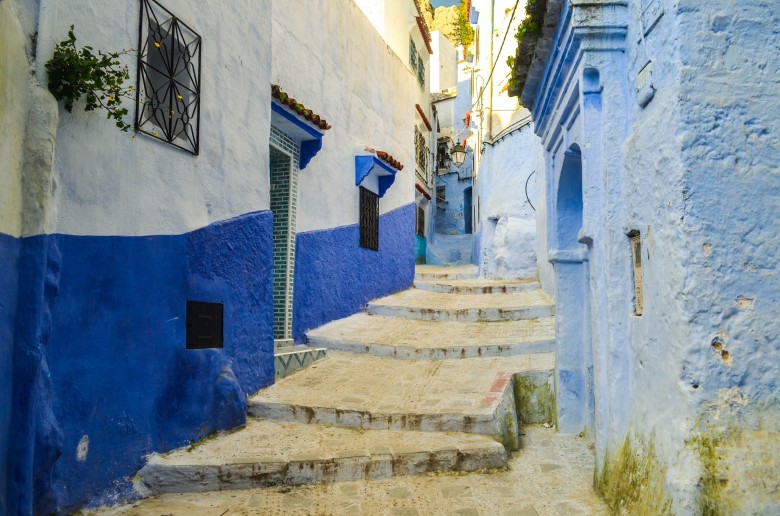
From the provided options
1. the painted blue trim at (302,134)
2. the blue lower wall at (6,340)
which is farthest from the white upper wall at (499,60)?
the blue lower wall at (6,340)

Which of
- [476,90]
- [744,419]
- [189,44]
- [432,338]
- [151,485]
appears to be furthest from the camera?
[476,90]

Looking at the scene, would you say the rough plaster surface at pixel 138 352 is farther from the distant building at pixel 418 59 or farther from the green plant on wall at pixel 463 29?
the green plant on wall at pixel 463 29

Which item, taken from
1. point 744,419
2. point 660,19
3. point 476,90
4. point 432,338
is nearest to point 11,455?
point 744,419

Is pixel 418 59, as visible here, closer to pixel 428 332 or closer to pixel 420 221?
pixel 420 221

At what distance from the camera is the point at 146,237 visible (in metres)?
4.17

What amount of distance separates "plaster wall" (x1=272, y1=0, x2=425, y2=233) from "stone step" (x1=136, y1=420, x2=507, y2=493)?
3.43 metres

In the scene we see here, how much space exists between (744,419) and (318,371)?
4707mm

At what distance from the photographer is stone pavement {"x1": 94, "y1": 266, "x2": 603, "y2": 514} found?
4043 mm

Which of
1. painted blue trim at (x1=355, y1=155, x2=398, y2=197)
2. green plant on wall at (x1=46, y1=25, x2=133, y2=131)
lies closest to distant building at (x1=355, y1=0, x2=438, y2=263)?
painted blue trim at (x1=355, y1=155, x2=398, y2=197)

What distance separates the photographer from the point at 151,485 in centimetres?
410

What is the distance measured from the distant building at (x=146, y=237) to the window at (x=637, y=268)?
328cm

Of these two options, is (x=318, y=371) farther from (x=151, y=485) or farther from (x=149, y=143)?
(x=149, y=143)

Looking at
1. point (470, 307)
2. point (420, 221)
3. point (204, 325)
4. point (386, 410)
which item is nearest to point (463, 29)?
point (420, 221)

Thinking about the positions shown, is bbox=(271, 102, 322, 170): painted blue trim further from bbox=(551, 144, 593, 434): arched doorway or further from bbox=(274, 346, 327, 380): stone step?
bbox=(551, 144, 593, 434): arched doorway
